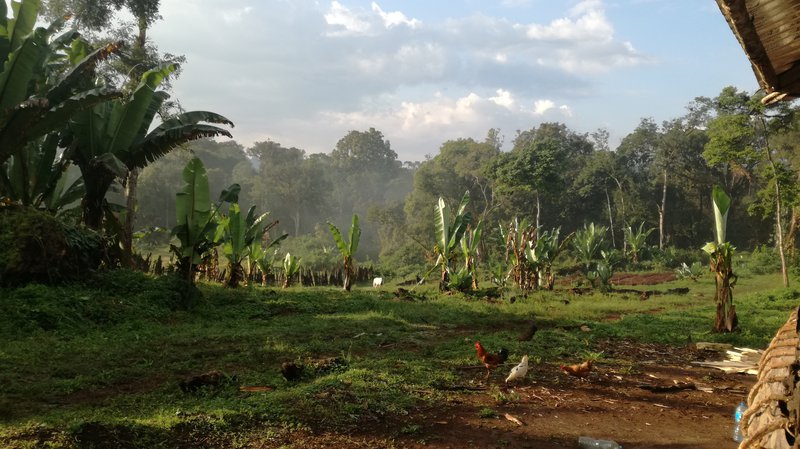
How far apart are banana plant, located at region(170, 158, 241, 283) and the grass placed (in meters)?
0.65

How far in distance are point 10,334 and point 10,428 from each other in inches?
167

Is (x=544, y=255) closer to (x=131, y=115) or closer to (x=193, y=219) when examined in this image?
(x=193, y=219)

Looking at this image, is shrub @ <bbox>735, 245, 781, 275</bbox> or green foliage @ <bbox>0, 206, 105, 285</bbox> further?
shrub @ <bbox>735, 245, 781, 275</bbox>

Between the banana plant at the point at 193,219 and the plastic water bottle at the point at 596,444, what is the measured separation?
26.4 feet

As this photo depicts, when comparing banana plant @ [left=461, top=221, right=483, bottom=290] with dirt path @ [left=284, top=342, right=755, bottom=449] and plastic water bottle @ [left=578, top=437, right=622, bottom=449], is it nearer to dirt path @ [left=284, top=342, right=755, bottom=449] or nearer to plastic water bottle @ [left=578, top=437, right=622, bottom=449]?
dirt path @ [left=284, top=342, right=755, bottom=449]

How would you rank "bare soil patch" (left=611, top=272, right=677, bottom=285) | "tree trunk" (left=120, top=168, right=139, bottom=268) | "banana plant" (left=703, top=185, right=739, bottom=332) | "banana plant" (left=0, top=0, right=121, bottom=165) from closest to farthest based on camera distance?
"banana plant" (left=0, top=0, right=121, bottom=165), "banana plant" (left=703, top=185, right=739, bottom=332), "tree trunk" (left=120, top=168, right=139, bottom=268), "bare soil patch" (left=611, top=272, right=677, bottom=285)

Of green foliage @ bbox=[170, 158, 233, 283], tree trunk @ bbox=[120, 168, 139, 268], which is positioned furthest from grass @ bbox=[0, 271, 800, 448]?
tree trunk @ bbox=[120, 168, 139, 268]

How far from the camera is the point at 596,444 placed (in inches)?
160

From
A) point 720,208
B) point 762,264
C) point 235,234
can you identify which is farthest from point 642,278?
point 235,234

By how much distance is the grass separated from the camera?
14.0 feet

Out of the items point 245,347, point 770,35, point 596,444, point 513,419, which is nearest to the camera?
point 770,35

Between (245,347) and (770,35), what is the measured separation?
6.95 metres

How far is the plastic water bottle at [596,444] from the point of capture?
4.03 m

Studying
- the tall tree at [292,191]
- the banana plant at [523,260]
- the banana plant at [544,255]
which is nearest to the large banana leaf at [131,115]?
the banana plant at [523,260]
